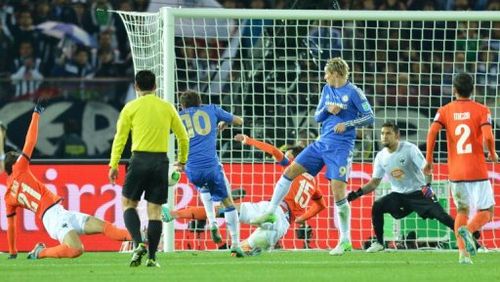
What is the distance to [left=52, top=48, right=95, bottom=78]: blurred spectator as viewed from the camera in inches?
866

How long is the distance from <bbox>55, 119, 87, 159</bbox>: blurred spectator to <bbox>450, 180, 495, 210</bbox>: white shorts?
28.8 ft

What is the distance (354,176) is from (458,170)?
4.48 metres

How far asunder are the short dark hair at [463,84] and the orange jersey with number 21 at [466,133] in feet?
0.35

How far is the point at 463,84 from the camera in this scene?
12484 millimetres

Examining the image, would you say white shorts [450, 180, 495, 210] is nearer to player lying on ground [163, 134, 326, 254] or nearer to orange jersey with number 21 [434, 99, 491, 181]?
orange jersey with number 21 [434, 99, 491, 181]

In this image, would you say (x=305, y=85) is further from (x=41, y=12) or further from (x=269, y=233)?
(x=41, y=12)

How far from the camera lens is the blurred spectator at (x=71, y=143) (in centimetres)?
2045

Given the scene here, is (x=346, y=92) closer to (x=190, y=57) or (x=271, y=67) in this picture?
(x=271, y=67)

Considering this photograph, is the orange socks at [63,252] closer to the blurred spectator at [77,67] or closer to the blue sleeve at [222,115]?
the blue sleeve at [222,115]

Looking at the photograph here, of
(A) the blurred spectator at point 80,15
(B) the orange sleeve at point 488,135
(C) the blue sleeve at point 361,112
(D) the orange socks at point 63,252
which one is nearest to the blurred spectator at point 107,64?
(A) the blurred spectator at point 80,15

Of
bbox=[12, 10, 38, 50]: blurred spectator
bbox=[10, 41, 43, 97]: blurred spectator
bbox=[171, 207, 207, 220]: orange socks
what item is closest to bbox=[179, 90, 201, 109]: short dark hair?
bbox=[171, 207, 207, 220]: orange socks

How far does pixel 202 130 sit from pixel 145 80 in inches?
129

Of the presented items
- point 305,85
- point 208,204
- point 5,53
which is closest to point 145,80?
point 208,204

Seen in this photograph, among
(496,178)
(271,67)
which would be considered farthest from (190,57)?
(496,178)
